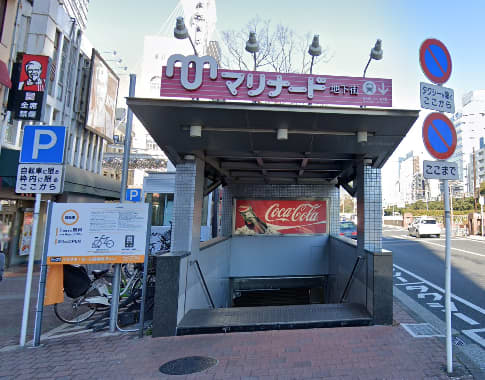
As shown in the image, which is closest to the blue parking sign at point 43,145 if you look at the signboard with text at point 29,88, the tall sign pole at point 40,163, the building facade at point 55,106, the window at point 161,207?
the tall sign pole at point 40,163

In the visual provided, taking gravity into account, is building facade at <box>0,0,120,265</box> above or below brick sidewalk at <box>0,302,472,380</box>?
above

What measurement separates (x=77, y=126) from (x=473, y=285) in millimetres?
18015

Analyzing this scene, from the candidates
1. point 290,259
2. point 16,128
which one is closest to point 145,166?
point 16,128

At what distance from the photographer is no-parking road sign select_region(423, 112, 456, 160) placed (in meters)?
3.68

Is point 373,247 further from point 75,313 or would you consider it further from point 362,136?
point 75,313

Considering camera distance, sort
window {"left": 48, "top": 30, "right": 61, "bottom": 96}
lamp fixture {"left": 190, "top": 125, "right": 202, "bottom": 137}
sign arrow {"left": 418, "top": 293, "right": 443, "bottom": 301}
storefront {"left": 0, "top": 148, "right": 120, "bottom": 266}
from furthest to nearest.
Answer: window {"left": 48, "top": 30, "right": 61, "bottom": 96} → storefront {"left": 0, "top": 148, "right": 120, "bottom": 266} → sign arrow {"left": 418, "top": 293, "right": 443, "bottom": 301} → lamp fixture {"left": 190, "top": 125, "right": 202, "bottom": 137}

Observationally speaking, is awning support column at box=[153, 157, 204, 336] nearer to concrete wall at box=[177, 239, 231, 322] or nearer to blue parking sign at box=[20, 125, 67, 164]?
concrete wall at box=[177, 239, 231, 322]

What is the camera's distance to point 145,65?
55781 millimetres

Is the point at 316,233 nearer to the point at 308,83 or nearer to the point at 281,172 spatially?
the point at 281,172

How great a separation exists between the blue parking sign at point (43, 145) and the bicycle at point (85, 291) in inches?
75.4

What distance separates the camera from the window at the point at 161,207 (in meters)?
16.1

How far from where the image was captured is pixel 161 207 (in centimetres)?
1612

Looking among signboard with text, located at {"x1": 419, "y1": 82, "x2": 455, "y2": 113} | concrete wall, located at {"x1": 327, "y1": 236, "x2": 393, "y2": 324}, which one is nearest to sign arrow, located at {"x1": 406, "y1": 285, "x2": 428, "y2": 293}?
concrete wall, located at {"x1": 327, "y1": 236, "x2": 393, "y2": 324}

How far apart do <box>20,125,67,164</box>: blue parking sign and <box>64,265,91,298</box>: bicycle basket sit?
1.92 m
